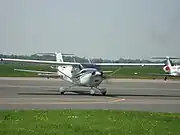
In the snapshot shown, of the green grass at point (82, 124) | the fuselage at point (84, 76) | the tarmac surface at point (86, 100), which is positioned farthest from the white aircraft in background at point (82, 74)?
the green grass at point (82, 124)

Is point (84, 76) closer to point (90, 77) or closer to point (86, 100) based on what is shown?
point (90, 77)

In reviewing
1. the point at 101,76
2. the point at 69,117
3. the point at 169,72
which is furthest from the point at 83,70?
the point at 169,72

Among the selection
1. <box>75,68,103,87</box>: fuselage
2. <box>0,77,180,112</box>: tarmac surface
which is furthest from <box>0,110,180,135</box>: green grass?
<box>75,68,103,87</box>: fuselage

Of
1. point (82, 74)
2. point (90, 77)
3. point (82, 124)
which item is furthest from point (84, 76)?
point (82, 124)

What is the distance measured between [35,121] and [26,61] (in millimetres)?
22959

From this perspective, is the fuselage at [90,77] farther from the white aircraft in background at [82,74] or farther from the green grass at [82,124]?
the green grass at [82,124]

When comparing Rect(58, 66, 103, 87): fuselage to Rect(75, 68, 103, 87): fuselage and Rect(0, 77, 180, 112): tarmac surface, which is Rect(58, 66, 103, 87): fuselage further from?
Rect(0, 77, 180, 112): tarmac surface

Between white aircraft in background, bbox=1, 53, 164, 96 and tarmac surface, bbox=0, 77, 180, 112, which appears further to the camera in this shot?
white aircraft in background, bbox=1, 53, 164, 96

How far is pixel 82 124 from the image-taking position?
13.9m

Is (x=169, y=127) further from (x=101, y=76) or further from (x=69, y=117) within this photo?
(x=101, y=76)

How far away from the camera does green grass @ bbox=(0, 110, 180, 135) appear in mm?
12328

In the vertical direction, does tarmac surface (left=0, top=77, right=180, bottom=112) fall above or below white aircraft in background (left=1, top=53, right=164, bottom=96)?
below

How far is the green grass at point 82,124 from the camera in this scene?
1233cm

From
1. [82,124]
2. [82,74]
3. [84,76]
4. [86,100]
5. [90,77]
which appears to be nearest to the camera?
[82,124]
